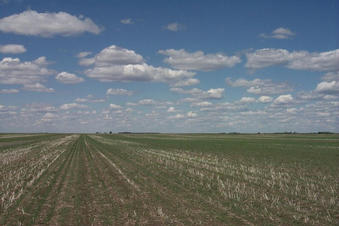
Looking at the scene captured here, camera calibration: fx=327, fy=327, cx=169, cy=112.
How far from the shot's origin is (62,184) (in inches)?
727

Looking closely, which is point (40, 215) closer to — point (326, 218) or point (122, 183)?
point (122, 183)

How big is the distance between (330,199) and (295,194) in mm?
1577

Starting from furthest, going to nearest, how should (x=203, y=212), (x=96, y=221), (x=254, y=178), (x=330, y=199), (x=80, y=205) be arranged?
1. (x=254, y=178)
2. (x=330, y=199)
3. (x=80, y=205)
4. (x=203, y=212)
5. (x=96, y=221)

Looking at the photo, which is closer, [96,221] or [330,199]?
[96,221]

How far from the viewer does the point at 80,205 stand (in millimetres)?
13586

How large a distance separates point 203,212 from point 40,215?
6039 mm

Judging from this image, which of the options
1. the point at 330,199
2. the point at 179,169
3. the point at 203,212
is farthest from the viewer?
the point at 179,169

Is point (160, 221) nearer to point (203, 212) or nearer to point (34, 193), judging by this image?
point (203, 212)

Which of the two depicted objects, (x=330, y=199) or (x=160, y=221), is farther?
(x=330, y=199)

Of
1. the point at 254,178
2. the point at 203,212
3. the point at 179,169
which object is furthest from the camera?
the point at 179,169

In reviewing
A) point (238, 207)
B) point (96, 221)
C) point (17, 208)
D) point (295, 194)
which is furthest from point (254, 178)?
point (17, 208)

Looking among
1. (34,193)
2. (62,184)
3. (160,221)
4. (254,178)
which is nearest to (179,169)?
(254,178)

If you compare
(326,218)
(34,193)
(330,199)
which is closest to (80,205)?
(34,193)

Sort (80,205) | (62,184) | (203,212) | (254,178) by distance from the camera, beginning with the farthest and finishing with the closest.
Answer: (254,178) < (62,184) < (80,205) < (203,212)
